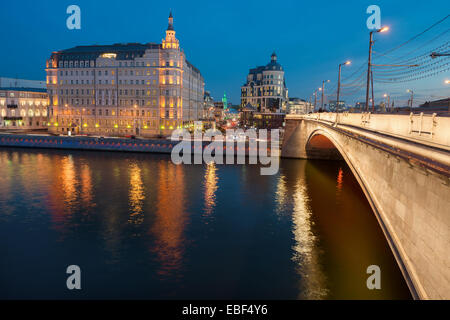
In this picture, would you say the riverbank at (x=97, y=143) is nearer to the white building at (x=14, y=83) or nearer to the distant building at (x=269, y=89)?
the white building at (x=14, y=83)

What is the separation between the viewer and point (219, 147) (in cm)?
5969

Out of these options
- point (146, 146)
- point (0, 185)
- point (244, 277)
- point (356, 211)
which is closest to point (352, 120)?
point (356, 211)

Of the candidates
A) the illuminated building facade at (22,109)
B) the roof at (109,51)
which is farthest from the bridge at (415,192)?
the illuminated building facade at (22,109)

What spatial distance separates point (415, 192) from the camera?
11.8 metres

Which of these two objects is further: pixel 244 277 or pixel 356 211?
pixel 356 211

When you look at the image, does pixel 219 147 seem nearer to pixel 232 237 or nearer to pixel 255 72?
pixel 232 237

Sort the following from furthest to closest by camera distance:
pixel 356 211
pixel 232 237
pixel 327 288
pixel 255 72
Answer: pixel 255 72, pixel 356 211, pixel 232 237, pixel 327 288

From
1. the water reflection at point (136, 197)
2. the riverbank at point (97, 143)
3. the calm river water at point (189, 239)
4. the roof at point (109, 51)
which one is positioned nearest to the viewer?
the calm river water at point (189, 239)

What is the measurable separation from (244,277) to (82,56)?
8772 cm

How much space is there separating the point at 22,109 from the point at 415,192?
12024 cm

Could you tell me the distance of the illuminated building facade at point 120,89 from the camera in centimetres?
8288

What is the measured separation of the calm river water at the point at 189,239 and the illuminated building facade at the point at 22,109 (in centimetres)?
7562

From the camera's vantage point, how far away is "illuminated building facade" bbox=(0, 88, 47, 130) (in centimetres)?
10162

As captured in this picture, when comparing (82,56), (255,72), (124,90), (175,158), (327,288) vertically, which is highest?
(255,72)
